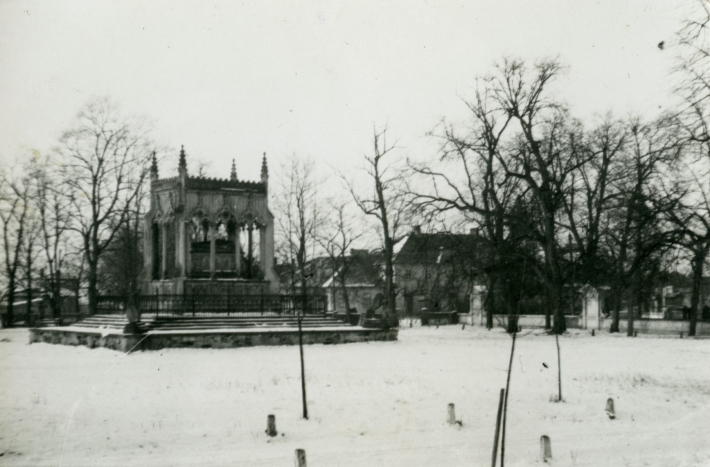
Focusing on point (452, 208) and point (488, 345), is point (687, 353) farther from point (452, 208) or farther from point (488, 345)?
point (452, 208)

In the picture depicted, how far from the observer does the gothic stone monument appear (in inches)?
1005

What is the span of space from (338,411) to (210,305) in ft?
45.0

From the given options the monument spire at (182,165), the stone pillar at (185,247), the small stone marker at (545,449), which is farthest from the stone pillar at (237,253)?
the small stone marker at (545,449)

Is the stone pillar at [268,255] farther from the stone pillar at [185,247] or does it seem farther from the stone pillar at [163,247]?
the stone pillar at [163,247]

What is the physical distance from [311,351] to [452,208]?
12.1m

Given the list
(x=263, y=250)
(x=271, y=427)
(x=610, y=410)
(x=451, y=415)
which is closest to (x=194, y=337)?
(x=263, y=250)

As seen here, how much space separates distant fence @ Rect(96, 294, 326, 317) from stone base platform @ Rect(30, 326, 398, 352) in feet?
4.70

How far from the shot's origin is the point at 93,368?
49.1 feet

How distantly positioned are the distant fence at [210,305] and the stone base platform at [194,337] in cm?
143

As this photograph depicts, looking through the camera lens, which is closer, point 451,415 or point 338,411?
point 451,415

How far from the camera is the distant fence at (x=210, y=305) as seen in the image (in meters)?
22.7

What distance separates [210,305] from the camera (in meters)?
23.4

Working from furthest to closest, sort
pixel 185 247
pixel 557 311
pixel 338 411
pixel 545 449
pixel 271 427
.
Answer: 1. pixel 185 247
2. pixel 557 311
3. pixel 338 411
4. pixel 271 427
5. pixel 545 449

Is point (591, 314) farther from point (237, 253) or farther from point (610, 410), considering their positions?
point (610, 410)
